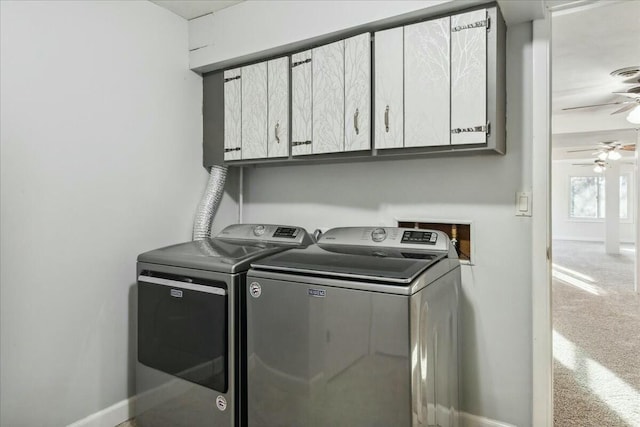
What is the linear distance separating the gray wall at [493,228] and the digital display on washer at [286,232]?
49 cm

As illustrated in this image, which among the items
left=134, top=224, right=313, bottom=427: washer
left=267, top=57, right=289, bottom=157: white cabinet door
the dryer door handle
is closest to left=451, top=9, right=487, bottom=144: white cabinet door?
left=267, top=57, right=289, bottom=157: white cabinet door

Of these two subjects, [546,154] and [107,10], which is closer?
[546,154]

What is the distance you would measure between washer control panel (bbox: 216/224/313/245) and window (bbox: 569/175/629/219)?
12.8m

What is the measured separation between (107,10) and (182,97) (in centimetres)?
60

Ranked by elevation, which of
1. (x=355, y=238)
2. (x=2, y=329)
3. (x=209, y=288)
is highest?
(x=355, y=238)

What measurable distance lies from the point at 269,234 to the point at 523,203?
141 cm

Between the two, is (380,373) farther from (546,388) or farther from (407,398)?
(546,388)

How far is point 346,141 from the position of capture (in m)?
2.07

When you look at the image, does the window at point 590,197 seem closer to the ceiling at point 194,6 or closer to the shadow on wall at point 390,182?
the shadow on wall at point 390,182

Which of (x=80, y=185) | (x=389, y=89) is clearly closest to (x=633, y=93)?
(x=389, y=89)

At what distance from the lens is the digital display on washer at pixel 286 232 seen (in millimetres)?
2316

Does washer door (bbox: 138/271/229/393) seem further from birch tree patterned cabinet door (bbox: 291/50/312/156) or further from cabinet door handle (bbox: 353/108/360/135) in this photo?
cabinet door handle (bbox: 353/108/360/135)

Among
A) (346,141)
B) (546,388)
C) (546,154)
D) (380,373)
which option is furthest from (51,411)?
(546,154)

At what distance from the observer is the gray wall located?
1.97 metres
